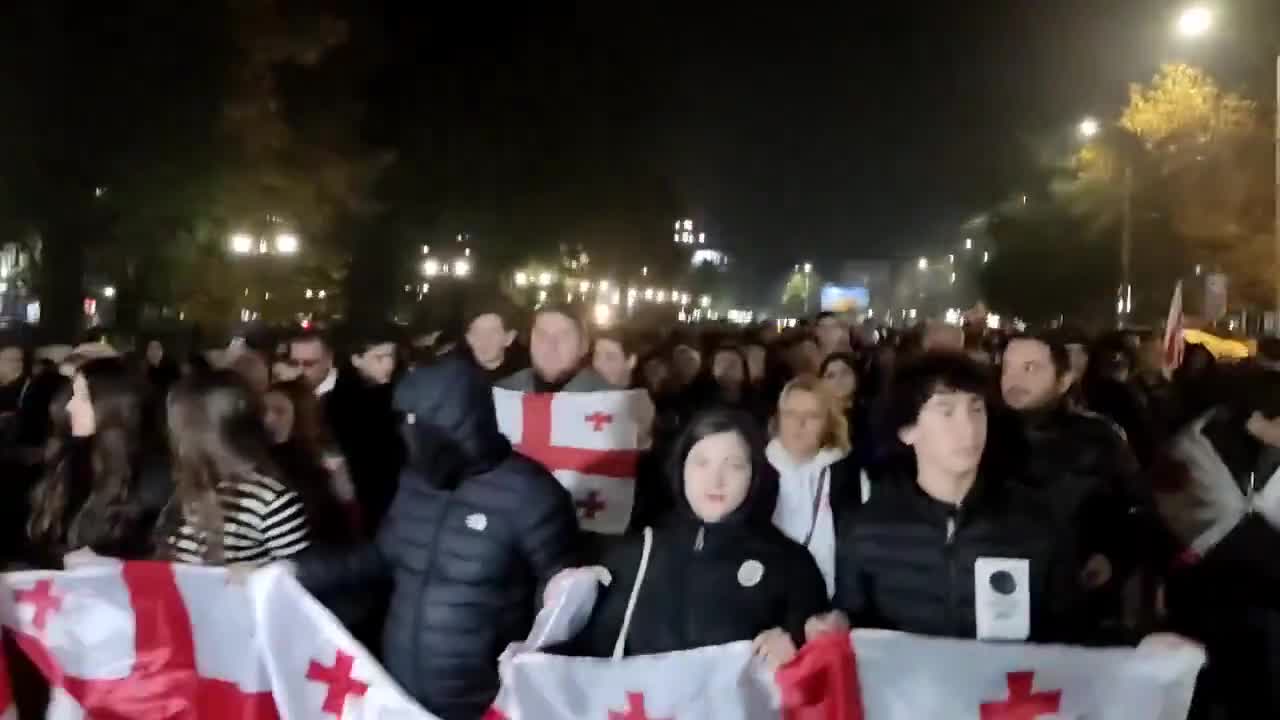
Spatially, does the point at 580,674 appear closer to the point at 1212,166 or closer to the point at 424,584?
the point at 424,584

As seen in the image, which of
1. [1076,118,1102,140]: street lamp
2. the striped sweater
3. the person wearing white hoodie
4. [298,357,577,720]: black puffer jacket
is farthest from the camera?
[1076,118,1102,140]: street lamp

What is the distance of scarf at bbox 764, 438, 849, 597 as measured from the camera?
616cm

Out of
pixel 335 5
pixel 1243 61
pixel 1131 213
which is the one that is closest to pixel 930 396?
pixel 335 5

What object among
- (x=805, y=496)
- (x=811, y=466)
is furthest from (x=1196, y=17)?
(x=805, y=496)

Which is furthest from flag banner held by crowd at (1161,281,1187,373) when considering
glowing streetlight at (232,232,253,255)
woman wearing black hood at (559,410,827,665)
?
glowing streetlight at (232,232,253,255)

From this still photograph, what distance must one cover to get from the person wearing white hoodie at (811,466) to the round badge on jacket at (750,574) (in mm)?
1884

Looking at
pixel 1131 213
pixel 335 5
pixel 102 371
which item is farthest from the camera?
pixel 1131 213

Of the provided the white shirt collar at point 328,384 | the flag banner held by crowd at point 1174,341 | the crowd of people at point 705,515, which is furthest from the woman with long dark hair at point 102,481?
the flag banner held by crowd at point 1174,341

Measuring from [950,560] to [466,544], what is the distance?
4.71 ft

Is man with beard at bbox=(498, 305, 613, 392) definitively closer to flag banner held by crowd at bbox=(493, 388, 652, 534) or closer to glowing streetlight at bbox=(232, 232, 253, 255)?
flag banner held by crowd at bbox=(493, 388, 652, 534)

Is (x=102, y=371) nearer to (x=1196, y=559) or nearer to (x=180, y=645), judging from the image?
(x=180, y=645)

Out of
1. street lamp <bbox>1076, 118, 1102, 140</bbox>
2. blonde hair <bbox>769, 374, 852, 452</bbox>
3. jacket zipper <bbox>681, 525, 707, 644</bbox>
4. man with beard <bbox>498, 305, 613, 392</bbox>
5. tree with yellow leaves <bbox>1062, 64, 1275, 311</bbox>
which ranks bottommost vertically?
jacket zipper <bbox>681, 525, 707, 644</bbox>

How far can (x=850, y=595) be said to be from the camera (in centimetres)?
437

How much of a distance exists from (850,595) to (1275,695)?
3.09m
